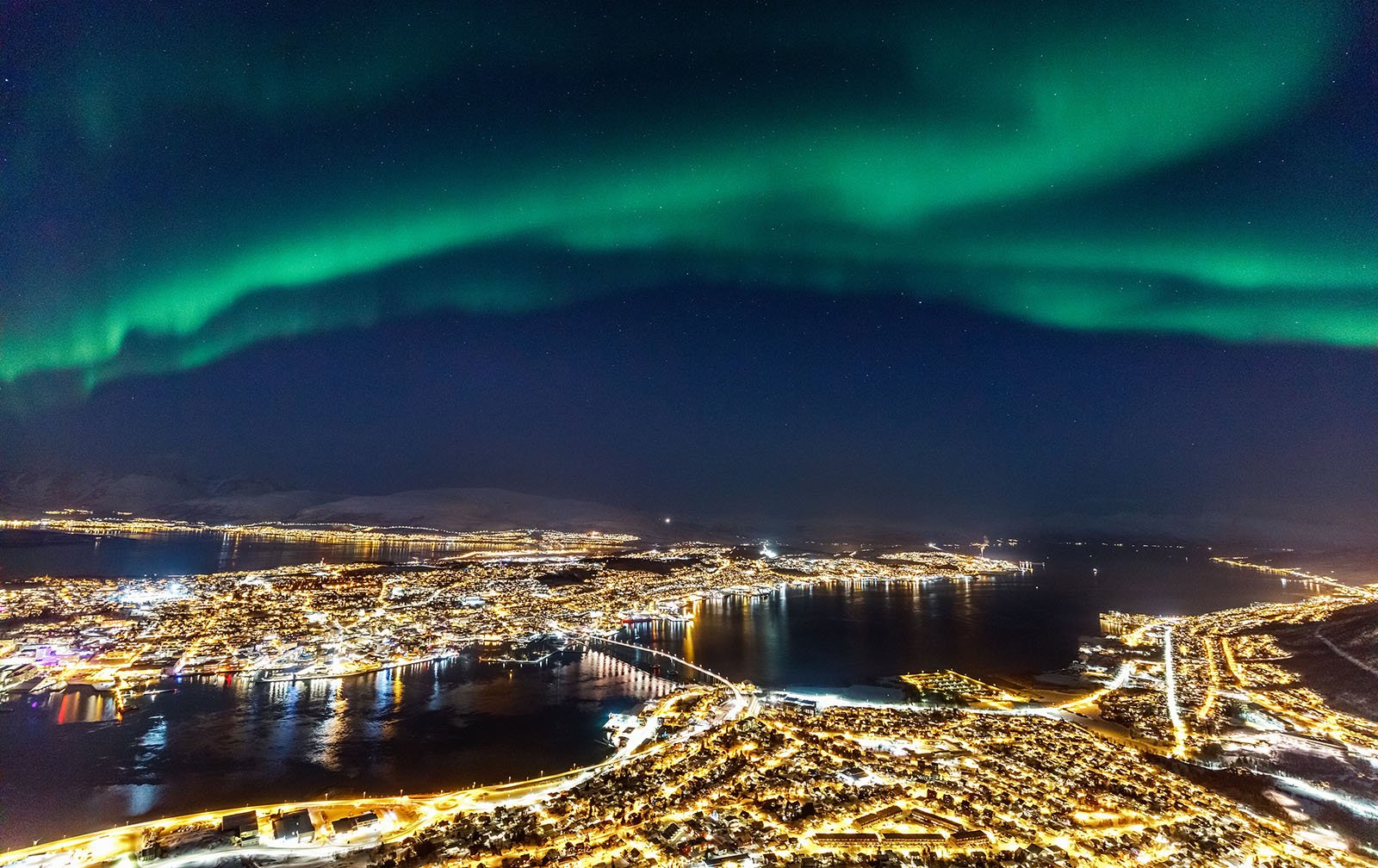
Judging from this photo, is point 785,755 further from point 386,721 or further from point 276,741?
point 276,741

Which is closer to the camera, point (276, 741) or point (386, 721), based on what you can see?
point (276, 741)

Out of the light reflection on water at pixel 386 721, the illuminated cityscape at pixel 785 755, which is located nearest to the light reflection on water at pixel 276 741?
the light reflection on water at pixel 386 721

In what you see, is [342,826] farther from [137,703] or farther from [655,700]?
[137,703]

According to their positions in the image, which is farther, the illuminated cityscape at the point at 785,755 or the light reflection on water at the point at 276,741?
the light reflection on water at the point at 276,741

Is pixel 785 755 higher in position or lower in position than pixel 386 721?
higher

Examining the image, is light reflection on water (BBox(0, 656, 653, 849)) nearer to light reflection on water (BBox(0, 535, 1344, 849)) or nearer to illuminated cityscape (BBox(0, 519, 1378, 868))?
light reflection on water (BBox(0, 535, 1344, 849))

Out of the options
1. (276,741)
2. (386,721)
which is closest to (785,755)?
(386,721)

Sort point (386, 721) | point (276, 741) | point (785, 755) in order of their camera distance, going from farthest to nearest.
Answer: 1. point (386, 721)
2. point (276, 741)
3. point (785, 755)

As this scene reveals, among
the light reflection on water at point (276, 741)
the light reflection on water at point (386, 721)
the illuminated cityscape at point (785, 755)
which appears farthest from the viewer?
the light reflection on water at point (386, 721)

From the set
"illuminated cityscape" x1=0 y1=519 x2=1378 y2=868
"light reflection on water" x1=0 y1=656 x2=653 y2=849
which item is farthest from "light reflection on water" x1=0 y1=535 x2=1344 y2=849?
"illuminated cityscape" x1=0 y1=519 x2=1378 y2=868

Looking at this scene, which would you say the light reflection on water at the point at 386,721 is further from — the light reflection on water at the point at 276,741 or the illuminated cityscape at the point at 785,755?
the illuminated cityscape at the point at 785,755

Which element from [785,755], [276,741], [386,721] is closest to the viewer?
[785,755]

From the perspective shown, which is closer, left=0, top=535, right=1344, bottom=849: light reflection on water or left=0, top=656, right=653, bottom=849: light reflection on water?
left=0, top=656, right=653, bottom=849: light reflection on water
